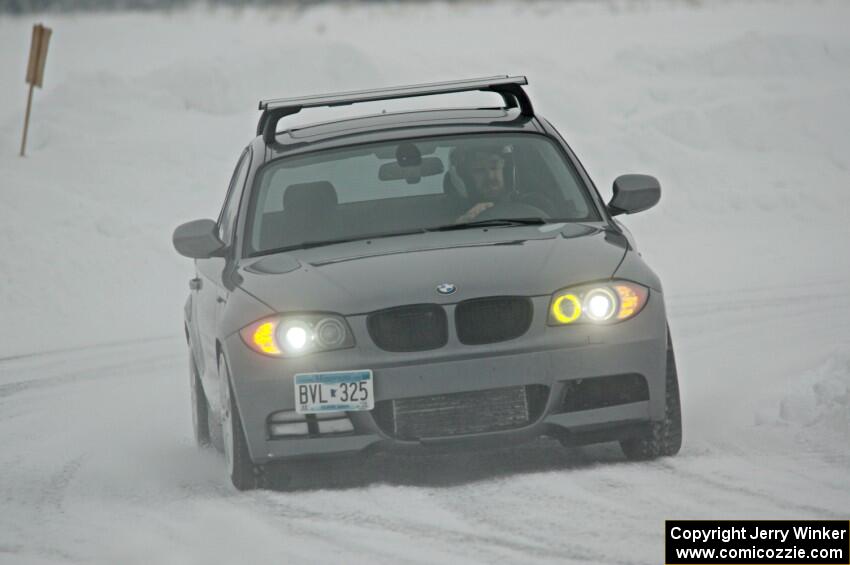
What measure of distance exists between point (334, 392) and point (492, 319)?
66cm

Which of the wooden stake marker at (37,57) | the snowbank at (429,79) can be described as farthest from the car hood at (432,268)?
the wooden stake marker at (37,57)

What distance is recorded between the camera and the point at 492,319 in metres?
6.96

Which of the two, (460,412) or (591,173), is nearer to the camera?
(460,412)

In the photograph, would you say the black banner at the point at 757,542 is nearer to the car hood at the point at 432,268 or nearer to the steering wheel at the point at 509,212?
the car hood at the point at 432,268

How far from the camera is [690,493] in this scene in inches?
257

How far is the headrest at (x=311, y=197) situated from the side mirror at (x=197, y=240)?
36cm

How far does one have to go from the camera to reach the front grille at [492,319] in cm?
693

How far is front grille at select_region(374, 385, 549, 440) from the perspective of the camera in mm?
6895

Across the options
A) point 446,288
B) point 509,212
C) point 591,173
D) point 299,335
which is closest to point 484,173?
point 509,212

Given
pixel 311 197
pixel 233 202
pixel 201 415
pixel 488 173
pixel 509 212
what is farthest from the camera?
pixel 201 415

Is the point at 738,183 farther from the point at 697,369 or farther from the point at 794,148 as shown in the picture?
the point at 697,369

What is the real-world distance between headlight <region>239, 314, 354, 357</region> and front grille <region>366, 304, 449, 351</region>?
0.11 metres

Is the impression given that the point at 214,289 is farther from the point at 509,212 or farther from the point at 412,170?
the point at 509,212

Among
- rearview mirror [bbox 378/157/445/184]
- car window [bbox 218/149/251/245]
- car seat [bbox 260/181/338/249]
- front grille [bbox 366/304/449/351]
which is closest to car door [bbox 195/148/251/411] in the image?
car window [bbox 218/149/251/245]
